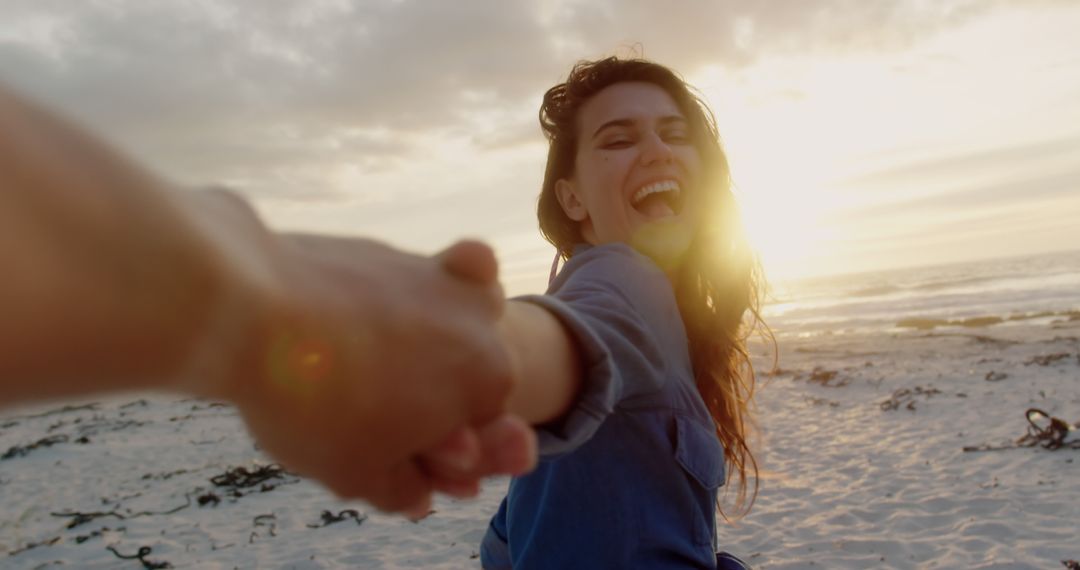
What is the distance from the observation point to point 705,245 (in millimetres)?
2553

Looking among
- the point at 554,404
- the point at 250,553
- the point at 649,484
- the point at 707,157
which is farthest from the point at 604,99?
the point at 250,553

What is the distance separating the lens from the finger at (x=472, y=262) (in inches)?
38.2

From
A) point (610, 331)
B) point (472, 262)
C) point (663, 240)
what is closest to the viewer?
point (472, 262)

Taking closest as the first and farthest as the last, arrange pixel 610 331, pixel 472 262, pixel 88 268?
pixel 88 268 → pixel 472 262 → pixel 610 331

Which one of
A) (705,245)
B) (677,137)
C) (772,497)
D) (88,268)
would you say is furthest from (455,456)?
(772,497)

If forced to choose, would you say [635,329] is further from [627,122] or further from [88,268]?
[627,122]

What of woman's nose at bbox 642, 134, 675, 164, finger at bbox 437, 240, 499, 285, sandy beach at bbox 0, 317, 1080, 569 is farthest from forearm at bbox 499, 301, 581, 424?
sandy beach at bbox 0, 317, 1080, 569

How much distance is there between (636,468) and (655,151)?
1198 mm

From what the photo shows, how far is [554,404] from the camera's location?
1.24m

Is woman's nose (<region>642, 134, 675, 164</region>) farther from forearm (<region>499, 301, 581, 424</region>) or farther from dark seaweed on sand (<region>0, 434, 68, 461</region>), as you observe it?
dark seaweed on sand (<region>0, 434, 68, 461</region>)

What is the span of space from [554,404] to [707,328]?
4.23ft

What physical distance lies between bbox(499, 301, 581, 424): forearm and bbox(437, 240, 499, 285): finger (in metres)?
0.13

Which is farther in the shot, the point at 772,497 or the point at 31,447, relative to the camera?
the point at 31,447

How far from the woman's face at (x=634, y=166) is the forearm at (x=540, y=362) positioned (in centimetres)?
115
